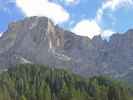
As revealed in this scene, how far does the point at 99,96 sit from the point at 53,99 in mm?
47475

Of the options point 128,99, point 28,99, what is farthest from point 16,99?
point 128,99

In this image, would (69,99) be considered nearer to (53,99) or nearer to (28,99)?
(28,99)

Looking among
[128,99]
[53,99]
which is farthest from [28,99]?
[128,99]

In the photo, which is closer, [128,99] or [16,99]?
[128,99]

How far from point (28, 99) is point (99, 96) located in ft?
123

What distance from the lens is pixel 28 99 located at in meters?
165

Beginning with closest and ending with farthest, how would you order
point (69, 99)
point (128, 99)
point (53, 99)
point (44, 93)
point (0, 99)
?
point (69, 99) < point (128, 99) < point (0, 99) < point (44, 93) < point (53, 99)

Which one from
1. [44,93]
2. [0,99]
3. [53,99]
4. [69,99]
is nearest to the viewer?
[69,99]

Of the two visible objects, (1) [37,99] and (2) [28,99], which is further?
(2) [28,99]

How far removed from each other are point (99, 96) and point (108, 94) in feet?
11.1

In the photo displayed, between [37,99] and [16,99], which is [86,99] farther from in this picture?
[16,99]

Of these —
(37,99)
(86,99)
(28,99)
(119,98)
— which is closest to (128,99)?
(119,98)

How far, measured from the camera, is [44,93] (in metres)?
159

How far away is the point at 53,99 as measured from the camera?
596ft
